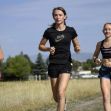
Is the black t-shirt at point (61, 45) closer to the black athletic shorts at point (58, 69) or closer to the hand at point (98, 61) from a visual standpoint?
the black athletic shorts at point (58, 69)

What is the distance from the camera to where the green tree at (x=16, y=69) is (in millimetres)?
118562

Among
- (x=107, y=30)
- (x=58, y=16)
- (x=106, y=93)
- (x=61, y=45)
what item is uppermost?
(x=58, y=16)

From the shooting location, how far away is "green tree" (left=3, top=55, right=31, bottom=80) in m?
119

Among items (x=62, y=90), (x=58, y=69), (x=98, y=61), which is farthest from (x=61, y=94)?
(x=98, y=61)

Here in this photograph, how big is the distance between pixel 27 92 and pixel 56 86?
381 inches

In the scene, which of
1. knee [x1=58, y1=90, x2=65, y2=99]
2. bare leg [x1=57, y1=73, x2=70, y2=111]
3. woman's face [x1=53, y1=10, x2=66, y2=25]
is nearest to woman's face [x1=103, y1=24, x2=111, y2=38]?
woman's face [x1=53, y1=10, x2=66, y2=25]

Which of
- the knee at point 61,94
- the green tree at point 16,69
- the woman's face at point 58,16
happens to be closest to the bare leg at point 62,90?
the knee at point 61,94

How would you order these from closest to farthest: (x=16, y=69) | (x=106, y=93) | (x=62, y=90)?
(x=62, y=90) → (x=106, y=93) → (x=16, y=69)

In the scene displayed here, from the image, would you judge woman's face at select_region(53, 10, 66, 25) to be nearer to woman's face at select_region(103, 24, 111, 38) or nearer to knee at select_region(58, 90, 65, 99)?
woman's face at select_region(103, 24, 111, 38)

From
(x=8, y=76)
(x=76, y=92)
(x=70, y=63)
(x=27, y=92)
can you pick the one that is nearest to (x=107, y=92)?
(x=70, y=63)

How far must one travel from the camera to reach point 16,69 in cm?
12450

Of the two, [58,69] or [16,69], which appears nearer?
[58,69]

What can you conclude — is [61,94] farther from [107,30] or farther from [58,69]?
[107,30]

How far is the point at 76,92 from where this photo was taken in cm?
2089
